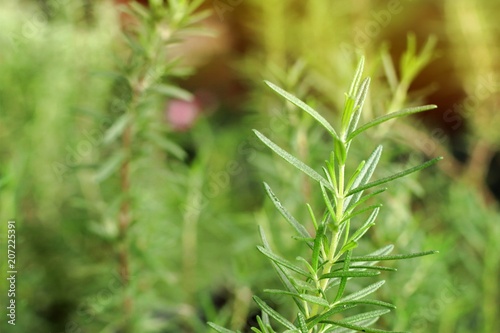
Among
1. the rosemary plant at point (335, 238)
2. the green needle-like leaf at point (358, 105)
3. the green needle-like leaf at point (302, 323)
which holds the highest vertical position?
the green needle-like leaf at point (358, 105)

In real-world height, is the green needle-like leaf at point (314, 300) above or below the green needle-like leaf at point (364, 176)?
below

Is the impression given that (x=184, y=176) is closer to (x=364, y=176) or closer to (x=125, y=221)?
(x=125, y=221)

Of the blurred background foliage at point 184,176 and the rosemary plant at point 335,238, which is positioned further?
the blurred background foliage at point 184,176

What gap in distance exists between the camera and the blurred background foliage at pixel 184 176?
1.48ft

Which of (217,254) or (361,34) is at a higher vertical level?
(361,34)

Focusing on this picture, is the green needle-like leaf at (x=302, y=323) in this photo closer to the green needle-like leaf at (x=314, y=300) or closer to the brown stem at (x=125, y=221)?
the green needle-like leaf at (x=314, y=300)

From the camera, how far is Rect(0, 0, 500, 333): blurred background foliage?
0.45 metres

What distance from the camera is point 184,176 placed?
22.8 inches

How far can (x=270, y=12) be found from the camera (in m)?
0.95

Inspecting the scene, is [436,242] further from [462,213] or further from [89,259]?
[89,259]

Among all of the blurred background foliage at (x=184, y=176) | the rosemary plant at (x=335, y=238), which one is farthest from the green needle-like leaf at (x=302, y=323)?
the blurred background foliage at (x=184, y=176)

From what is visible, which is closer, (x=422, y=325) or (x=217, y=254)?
(x=422, y=325)

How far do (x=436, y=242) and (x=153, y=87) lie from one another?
24 centimetres

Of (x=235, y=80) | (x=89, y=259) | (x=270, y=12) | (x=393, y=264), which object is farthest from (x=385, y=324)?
(x=235, y=80)
